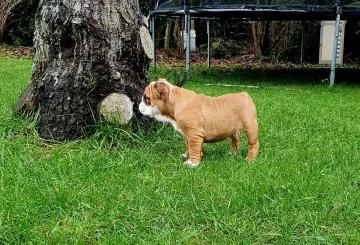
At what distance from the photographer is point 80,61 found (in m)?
4.45

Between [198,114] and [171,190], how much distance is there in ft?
2.80

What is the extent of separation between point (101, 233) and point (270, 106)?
4.71m

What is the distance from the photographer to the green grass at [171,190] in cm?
274

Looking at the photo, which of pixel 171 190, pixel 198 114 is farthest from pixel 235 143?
pixel 171 190

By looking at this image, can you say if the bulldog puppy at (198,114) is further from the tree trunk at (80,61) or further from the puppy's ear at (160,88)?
the tree trunk at (80,61)

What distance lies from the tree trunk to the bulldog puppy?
516mm

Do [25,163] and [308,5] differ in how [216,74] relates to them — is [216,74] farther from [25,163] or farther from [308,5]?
[25,163]

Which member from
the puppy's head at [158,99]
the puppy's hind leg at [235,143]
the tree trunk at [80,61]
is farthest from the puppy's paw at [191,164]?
the tree trunk at [80,61]

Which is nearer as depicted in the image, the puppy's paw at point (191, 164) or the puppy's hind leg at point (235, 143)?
the puppy's paw at point (191, 164)

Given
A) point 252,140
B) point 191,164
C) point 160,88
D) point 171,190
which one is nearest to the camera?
point 171,190

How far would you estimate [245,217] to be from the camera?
2951 mm

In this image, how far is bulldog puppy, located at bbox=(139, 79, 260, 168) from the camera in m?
4.00

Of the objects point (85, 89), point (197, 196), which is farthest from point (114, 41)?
point (197, 196)

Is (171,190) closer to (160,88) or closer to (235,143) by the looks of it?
(160,88)
